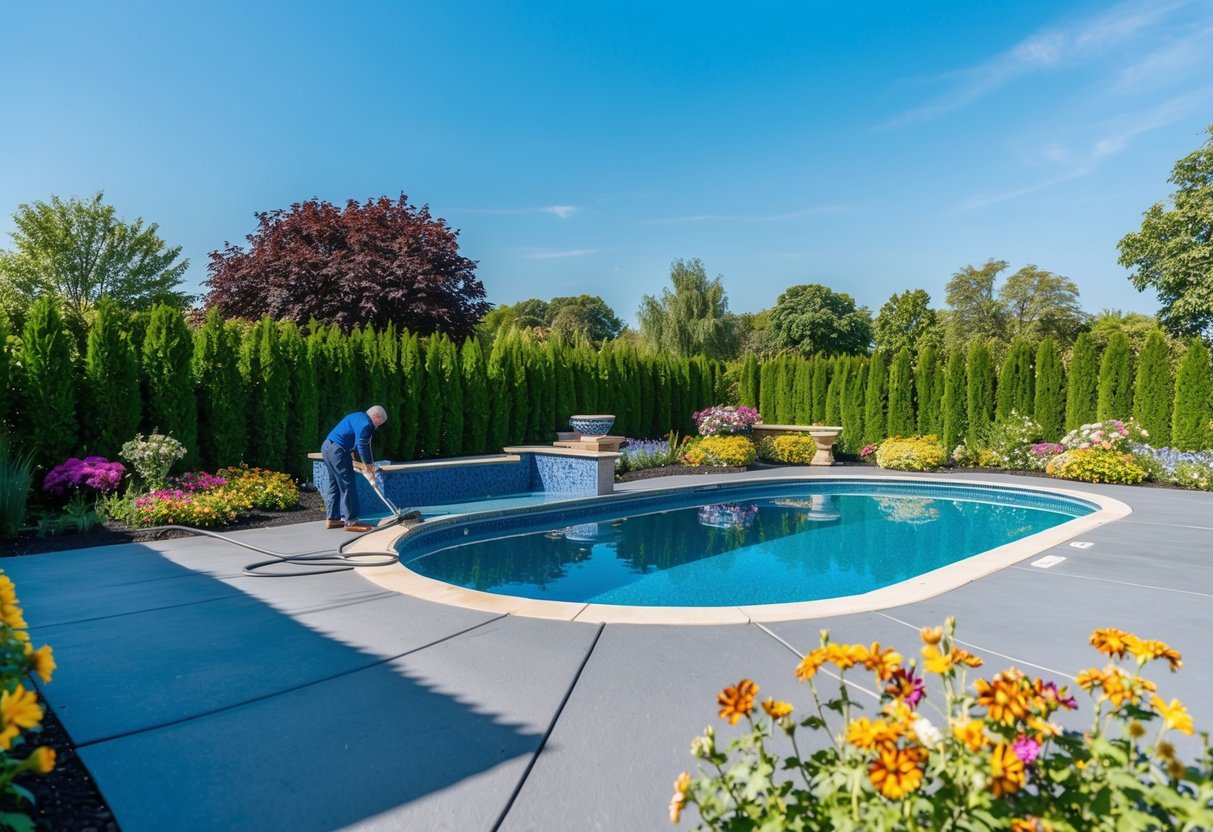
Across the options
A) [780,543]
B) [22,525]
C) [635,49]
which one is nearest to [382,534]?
[22,525]

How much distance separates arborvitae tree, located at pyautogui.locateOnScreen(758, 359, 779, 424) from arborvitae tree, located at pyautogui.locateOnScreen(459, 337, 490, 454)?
873 centimetres

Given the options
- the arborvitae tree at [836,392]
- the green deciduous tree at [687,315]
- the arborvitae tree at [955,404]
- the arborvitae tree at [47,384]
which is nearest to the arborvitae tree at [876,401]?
the arborvitae tree at [836,392]

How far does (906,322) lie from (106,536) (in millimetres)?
44097

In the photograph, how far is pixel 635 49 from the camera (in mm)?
13352

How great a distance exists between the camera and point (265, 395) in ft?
31.4

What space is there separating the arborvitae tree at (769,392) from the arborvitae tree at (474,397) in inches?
344

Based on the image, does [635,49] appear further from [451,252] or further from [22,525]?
[22,525]

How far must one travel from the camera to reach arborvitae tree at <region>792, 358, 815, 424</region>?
17484mm

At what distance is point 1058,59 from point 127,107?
1769cm

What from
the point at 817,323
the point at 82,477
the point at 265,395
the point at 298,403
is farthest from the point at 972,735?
the point at 817,323

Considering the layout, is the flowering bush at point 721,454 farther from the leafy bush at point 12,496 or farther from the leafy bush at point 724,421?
the leafy bush at point 12,496

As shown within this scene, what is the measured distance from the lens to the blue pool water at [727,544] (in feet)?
20.0

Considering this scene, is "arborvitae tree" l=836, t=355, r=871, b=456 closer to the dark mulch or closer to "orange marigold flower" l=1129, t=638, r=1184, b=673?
the dark mulch

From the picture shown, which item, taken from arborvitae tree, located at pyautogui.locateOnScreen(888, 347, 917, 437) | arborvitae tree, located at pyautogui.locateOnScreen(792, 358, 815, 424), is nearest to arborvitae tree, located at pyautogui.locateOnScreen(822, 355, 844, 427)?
arborvitae tree, located at pyautogui.locateOnScreen(792, 358, 815, 424)
